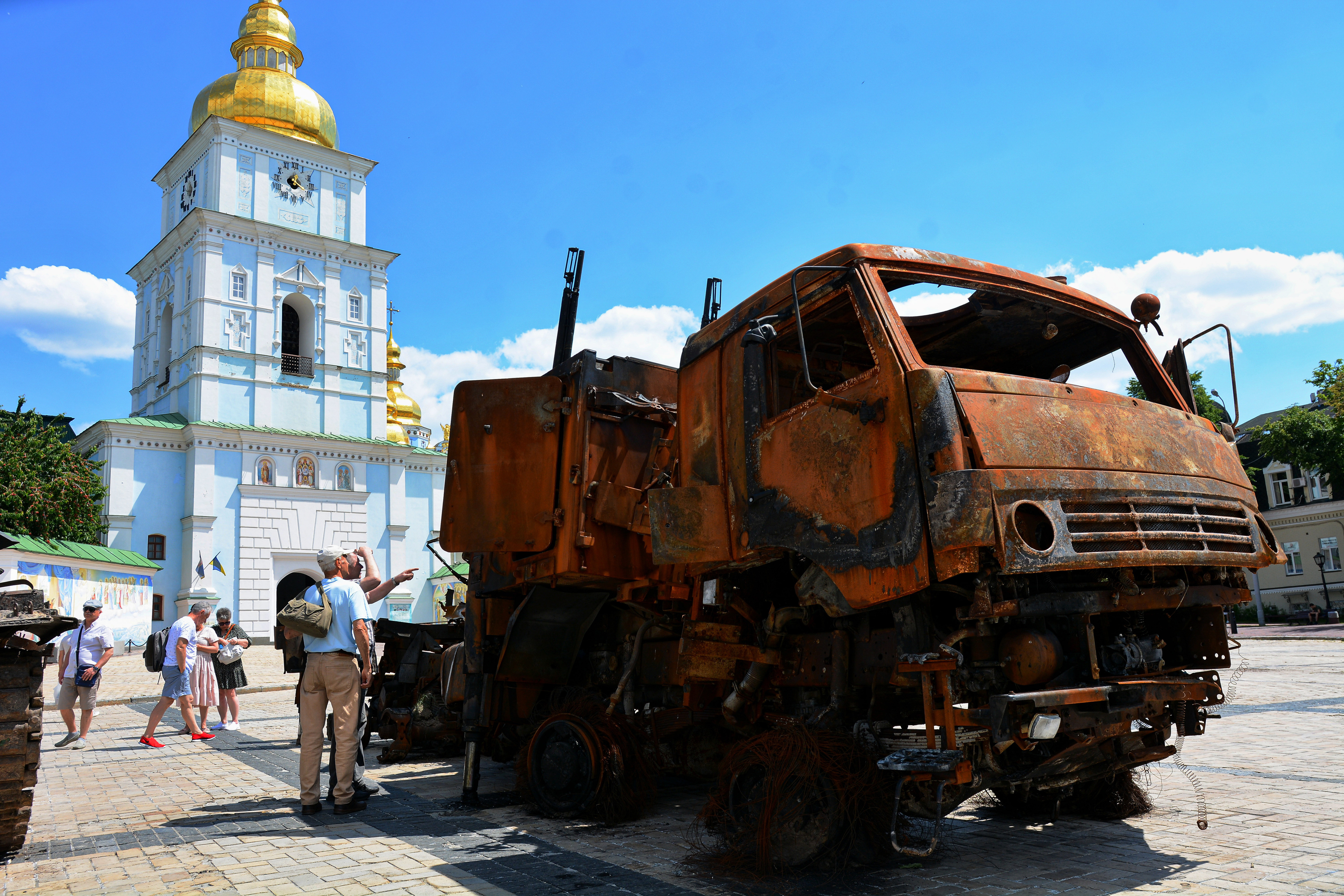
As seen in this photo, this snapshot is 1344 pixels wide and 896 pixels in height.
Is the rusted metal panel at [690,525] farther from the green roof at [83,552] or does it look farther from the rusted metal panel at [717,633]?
the green roof at [83,552]

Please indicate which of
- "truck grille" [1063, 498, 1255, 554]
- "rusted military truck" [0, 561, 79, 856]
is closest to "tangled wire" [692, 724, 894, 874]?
"truck grille" [1063, 498, 1255, 554]

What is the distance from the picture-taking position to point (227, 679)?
13.0 m

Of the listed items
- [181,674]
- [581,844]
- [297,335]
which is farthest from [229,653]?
[297,335]

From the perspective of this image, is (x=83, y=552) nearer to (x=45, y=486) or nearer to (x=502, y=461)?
(x=45, y=486)

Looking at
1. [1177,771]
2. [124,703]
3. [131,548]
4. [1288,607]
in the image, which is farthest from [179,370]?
[1288,607]

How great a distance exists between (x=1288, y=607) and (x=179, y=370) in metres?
50.5

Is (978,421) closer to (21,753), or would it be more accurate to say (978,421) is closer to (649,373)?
(649,373)

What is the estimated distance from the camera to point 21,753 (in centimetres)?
534

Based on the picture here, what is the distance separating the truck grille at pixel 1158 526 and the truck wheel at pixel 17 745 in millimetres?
5487

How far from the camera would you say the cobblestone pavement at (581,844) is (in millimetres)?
4590

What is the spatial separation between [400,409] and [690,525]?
54473mm

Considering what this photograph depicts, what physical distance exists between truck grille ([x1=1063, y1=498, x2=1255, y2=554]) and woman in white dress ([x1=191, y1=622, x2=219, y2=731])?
36.5 feet

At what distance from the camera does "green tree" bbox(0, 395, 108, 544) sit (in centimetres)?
3559

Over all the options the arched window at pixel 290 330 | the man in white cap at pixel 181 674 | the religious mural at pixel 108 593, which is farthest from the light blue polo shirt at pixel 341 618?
the arched window at pixel 290 330
